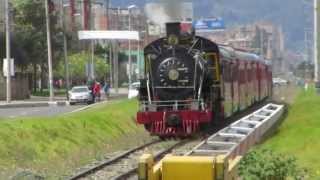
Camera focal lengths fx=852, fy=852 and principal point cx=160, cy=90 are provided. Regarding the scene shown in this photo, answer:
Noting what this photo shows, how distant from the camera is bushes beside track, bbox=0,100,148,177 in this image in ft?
71.0

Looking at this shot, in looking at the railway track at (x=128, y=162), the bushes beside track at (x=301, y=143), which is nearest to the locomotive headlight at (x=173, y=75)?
the railway track at (x=128, y=162)

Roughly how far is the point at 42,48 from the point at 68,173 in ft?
226

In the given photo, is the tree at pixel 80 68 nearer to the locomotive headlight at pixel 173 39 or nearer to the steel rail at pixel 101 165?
the locomotive headlight at pixel 173 39

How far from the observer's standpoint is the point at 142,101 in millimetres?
28000

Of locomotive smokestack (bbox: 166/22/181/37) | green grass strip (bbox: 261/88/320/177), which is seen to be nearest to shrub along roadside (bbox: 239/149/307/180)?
green grass strip (bbox: 261/88/320/177)

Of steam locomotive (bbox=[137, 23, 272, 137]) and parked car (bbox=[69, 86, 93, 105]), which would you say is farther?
parked car (bbox=[69, 86, 93, 105])

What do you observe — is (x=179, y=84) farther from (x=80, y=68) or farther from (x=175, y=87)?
(x=80, y=68)

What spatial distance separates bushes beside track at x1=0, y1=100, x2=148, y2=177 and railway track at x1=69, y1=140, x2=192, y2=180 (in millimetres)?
890

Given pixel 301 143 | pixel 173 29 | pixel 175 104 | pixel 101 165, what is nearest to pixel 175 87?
pixel 175 104

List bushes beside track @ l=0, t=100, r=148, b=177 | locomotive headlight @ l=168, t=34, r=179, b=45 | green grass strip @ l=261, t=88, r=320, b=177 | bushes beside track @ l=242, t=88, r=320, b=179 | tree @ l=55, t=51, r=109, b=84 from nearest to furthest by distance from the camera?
bushes beside track @ l=242, t=88, r=320, b=179, green grass strip @ l=261, t=88, r=320, b=177, bushes beside track @ l=0, t=100, r=148, b=177, locomotive headlight @ l=168, t=34, r=179, b=45, tree @ l=55, t=51, r=109, b=84

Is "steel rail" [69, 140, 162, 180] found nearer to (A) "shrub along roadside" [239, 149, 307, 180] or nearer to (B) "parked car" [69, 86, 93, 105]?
(A) "shrub along roadside" [239, 149, 307, 180]

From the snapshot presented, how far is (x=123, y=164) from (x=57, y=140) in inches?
173

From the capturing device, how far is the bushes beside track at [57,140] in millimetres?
21655

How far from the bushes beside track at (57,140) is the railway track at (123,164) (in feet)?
2.92
